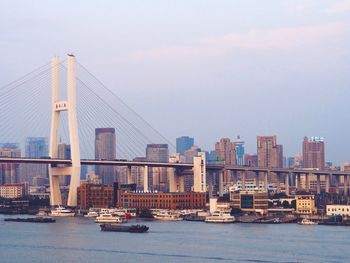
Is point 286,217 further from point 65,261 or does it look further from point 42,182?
point 42,182

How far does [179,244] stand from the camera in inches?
489

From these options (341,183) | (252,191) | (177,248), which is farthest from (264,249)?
(341,183)

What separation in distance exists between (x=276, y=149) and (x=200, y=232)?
87.4ft

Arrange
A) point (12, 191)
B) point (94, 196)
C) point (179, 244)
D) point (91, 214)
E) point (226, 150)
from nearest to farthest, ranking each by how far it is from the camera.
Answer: point (179, 244) → point (91, 214) → point (94, 196) → point (12, 191) → point (226, 150)

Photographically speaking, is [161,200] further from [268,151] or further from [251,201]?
[268,151]

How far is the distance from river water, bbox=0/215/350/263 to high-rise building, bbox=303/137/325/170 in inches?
1010

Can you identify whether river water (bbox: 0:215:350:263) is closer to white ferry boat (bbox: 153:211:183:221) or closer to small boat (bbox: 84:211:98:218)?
white ferry boat (bbox: 153:211:183:221)

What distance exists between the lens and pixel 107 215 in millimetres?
17484

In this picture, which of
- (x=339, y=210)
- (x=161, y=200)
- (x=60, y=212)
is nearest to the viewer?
(x=339, y=210)

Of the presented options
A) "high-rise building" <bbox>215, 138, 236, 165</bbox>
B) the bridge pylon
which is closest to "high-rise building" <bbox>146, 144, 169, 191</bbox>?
"high-rise building" <bbox>215, 138, 236, 165</bbox>

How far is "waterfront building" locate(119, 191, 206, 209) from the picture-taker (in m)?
21.9

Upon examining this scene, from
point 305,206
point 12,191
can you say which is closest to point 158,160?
point 12,191

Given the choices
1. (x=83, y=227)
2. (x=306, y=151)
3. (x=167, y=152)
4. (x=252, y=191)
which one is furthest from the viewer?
(x=306, y=151)

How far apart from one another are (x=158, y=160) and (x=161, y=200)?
1269cm
